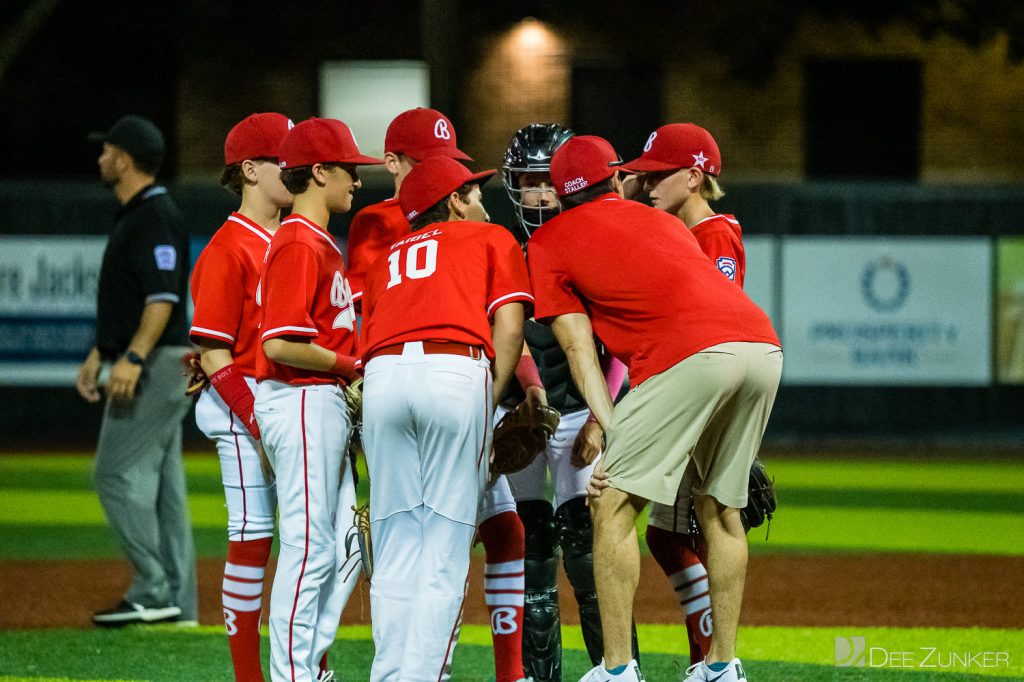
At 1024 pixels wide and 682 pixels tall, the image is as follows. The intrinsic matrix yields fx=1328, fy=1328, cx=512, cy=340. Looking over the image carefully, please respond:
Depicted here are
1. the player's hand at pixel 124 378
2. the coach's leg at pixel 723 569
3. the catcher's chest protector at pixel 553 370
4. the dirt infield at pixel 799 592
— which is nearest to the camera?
the coach's leg at pixel 723 569

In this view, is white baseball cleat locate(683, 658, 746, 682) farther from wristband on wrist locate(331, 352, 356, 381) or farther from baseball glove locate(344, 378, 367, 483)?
wristband on wrist locate(331, 352, 356, 381)

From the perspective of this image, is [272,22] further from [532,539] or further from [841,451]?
[532,539]

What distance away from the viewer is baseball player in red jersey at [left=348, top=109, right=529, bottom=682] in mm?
5027

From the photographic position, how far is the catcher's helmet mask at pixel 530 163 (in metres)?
5.55

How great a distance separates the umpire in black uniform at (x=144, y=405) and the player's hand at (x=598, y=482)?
2.79m

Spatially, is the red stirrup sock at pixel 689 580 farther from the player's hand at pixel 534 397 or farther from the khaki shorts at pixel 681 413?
the player's hand at pixel 534 397

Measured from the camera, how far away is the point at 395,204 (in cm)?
547

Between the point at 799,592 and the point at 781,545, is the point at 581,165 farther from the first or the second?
the point at 781,545

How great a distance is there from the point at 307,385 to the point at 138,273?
2456 mm

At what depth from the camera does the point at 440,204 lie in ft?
15.8

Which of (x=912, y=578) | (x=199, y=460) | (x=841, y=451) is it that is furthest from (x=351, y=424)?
(x=841, y=451)

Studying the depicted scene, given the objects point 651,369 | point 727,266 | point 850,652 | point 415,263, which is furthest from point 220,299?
point 850,652

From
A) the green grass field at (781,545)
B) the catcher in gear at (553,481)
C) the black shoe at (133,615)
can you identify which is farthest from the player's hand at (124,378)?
the catcher in gear at (553,481)

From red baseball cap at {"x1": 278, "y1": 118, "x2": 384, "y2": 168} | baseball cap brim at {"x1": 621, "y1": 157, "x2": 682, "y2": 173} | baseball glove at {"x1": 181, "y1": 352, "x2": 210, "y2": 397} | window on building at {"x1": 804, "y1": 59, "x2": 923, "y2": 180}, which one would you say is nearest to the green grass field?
baseball glove at {"x1": 181, "y1": 352, "x2": 210, "y2": 397}
